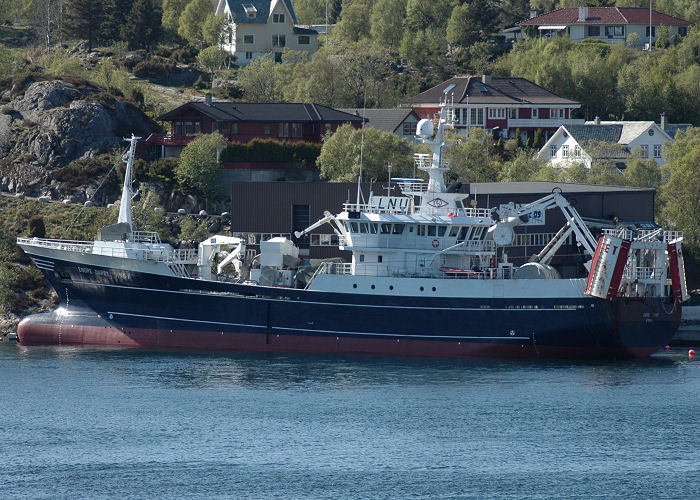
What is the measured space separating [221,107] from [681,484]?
57.6m

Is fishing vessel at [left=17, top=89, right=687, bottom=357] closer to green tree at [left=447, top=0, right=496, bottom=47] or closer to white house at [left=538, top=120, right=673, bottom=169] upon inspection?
white house at [left=538, top=120, right=673, bottom=169]

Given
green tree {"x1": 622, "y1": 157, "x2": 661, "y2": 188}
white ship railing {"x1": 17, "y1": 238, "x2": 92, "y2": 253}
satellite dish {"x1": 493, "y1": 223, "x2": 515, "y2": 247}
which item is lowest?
white ship railing {"x1": 17, "y1": 238, "x2": 92, "y2": 253}

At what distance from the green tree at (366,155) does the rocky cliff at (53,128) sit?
1509 cm

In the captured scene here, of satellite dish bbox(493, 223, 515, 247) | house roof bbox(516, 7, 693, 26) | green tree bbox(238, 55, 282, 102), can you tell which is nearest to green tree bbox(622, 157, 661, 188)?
satellite dish bbox(493, 223, 515, 247)

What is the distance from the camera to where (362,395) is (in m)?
49.4

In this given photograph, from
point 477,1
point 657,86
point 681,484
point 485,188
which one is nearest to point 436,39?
point 477,1

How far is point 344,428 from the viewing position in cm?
4494

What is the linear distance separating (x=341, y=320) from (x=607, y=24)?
250ft

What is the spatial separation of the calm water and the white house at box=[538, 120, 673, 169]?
125 ft

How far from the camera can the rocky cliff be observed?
83.9 meters

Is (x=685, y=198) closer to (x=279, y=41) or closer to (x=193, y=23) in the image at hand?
(x=279, y=41)

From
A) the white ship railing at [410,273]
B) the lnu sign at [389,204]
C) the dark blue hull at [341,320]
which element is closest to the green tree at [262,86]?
the dark blue hull at [341,320]

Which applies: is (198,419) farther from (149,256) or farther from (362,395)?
(149,256)

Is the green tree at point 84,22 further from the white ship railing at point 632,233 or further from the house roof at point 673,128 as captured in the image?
the white ship railing at point 632,233
